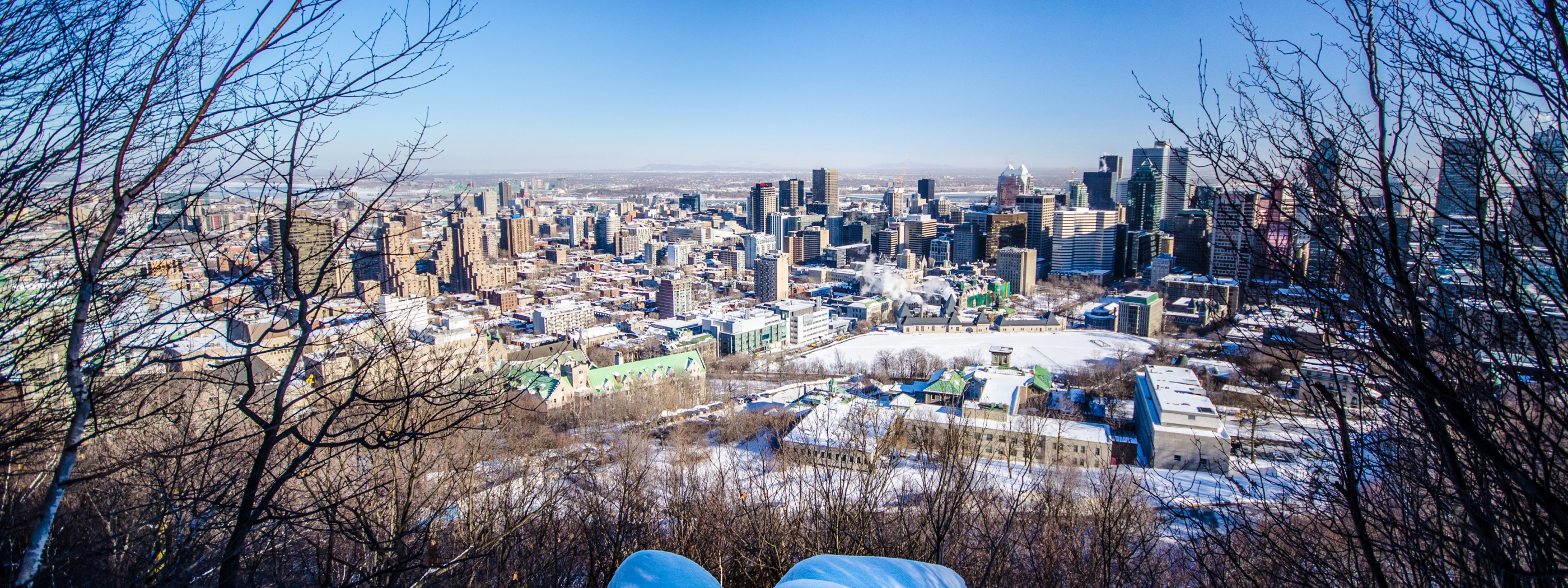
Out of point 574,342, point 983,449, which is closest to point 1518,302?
point 983,449

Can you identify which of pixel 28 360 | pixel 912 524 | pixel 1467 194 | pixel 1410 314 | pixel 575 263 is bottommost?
pixel 575 263

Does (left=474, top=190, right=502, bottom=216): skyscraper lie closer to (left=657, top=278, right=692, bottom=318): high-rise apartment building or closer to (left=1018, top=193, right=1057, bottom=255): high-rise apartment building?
(left=657, top=278, right=692, bottom=318): high-rise apartment building

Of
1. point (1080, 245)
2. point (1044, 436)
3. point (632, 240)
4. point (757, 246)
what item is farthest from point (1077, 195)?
point (1044, 436)

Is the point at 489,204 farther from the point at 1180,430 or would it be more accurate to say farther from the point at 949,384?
the point at 1180,430

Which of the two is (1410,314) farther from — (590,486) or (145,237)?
(590,486)

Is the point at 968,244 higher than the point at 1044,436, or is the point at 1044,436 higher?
the point at 1044,436

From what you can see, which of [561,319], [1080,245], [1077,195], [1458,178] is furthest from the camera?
[1077,195]

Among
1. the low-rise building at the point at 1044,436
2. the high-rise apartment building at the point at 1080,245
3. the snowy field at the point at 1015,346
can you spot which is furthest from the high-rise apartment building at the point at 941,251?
the low-rise building at the point at 1044,436
